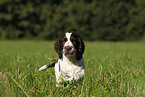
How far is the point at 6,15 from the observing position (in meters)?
36.4

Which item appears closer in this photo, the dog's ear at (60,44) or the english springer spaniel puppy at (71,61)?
the english springer spaniel puppy at (71,61)

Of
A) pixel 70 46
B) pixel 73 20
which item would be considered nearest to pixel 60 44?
pixel 70 46

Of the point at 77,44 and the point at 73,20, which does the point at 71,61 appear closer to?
the point at 77,44

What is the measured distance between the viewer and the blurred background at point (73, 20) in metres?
35.9

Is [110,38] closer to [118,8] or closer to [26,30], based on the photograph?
[118,8]

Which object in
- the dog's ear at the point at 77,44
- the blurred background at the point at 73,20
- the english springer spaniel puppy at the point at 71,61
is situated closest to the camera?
the english springer spaniel puppy at the point at 71,61

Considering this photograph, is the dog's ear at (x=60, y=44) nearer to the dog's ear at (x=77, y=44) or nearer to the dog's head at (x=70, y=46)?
the dog's head at (x=70, y=46)

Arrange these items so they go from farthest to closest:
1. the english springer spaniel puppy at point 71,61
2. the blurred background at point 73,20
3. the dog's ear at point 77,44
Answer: the blurred background at point 73,20 → the dog's ear at point 77,44 → the english springer spaniel puppy at point 71,61

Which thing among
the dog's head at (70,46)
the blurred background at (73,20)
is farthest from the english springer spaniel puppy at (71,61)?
the blurred background at (73,20)

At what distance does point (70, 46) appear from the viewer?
3.10 m

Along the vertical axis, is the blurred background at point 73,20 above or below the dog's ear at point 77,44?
above

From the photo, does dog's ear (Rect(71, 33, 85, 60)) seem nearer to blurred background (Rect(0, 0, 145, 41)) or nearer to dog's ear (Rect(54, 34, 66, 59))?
dog's ear (Rect(54, 34, 66, 59))

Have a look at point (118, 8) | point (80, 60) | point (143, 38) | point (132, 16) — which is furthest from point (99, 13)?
point (80, 60)

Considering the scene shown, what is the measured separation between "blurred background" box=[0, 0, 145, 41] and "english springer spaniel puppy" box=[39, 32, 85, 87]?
105ft
